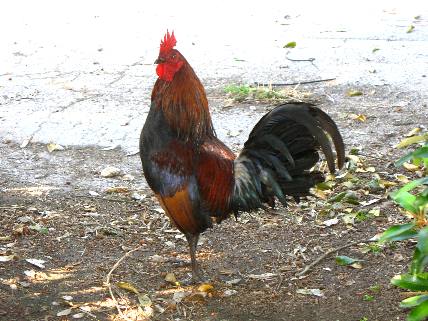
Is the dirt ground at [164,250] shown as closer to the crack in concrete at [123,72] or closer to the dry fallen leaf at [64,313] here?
the dry fallen leaf at [64,313]

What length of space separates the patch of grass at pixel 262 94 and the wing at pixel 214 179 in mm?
3120

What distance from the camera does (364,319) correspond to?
4141 millimetres

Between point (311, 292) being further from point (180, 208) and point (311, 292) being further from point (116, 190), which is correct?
point (116, 190)

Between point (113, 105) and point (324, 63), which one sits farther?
point (324, 63)

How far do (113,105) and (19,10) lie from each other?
4.61 m

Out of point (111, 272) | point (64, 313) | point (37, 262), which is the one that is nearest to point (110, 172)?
point (37, 262)

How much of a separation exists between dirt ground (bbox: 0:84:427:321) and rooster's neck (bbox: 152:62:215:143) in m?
1.01

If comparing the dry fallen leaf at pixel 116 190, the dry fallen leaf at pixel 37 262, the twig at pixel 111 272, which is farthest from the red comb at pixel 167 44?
the dry fallen leaf at pixel 116 190

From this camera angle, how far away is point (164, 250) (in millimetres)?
5184

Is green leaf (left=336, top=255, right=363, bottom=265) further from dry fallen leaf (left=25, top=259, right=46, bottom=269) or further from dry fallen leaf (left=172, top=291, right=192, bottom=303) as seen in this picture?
dry fallen leaf (left=25, top=259, right=46, bottom=269)

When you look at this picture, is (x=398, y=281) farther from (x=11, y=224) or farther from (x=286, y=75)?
(x=286, y=75)

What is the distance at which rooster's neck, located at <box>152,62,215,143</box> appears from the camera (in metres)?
4.50

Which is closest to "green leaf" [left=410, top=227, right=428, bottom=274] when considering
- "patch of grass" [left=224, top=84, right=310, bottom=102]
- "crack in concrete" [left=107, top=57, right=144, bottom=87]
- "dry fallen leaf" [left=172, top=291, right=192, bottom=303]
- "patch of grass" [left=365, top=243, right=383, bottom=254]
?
"patch of grass" [left=365, top=243, right=383, bottom=254]

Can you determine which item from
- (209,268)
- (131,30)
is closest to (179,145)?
(209,268)
